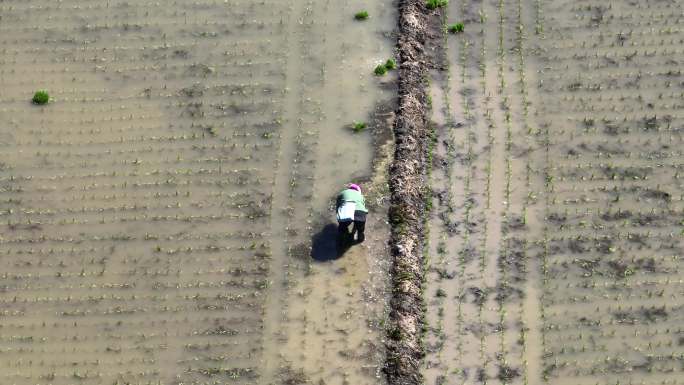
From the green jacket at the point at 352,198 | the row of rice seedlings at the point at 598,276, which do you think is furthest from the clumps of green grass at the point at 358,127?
the row of rice seedlings at the point at 598,276

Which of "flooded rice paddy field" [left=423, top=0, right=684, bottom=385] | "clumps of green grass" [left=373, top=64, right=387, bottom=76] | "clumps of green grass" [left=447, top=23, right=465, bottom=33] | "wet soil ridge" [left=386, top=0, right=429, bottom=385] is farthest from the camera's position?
"clumps of green grass" [left=447, top=23, right=465, bottom=33]

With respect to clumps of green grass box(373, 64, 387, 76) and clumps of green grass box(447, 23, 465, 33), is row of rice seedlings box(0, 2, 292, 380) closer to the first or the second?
clumps of green grass box(373, 64, 387, 76)

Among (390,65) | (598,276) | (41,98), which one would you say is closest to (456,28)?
(390,65)

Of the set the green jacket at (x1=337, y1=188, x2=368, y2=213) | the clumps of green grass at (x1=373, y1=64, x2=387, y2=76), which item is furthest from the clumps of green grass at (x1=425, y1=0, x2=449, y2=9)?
Answer: the green jacket at (x1=337, y1=188, x2=368, y2=213)

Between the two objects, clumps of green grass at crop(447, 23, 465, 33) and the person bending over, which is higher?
clumps of green grass at crop(447, 23, 465, 33)

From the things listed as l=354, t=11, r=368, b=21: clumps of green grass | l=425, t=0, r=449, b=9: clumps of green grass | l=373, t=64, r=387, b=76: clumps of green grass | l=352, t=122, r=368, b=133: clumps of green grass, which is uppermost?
l=425, t=0, r=449, b=9: clumps of green grass

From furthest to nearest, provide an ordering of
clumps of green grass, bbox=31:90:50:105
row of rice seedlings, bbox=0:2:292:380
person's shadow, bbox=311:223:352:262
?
1. clumps of green grass, bbox=31:90:50:105
2. person's shadow, bbox=311:223:352:262
3. row of rice seedlings, bbox=0:2:292:380

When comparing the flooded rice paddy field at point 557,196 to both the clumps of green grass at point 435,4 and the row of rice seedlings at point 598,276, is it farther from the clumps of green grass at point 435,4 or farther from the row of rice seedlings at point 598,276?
the clumps of green grass at point 435,4
